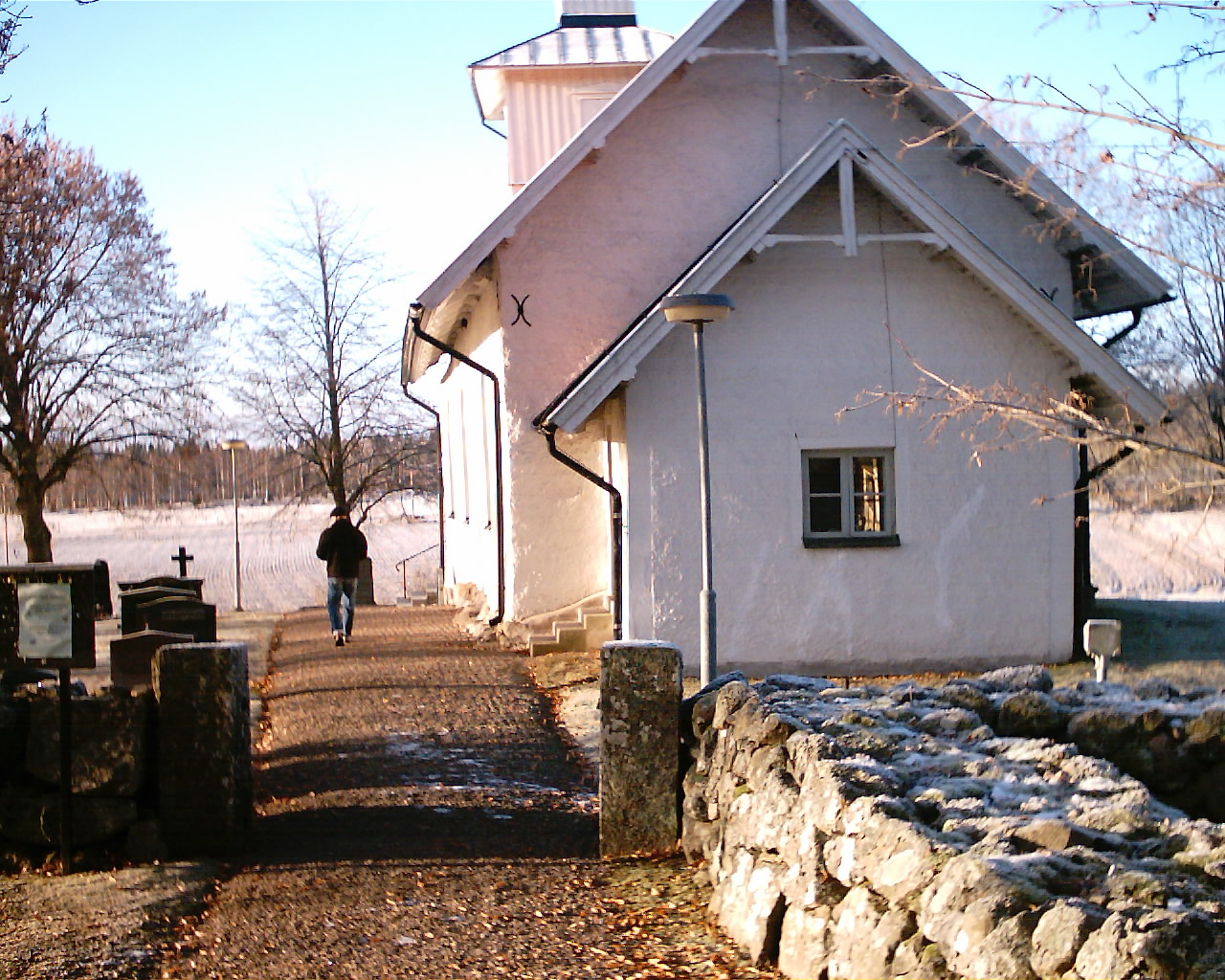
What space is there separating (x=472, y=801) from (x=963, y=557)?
23.8 feet

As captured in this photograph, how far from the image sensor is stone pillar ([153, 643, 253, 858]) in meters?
7.84

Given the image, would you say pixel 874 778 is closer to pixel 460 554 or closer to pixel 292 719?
pixel 292 719

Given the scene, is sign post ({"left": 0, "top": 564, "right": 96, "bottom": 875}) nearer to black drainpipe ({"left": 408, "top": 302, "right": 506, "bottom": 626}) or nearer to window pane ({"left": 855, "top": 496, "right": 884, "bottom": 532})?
window pane ({"left": 855, "top": 496, "right": 884, "bottom": 532})

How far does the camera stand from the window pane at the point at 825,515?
14.6m

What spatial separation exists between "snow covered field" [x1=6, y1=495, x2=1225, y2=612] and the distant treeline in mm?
865

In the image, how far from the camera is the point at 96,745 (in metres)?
7.85

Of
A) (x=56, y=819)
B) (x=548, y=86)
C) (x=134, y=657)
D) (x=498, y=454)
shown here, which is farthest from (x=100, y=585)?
(x=548, y=86)

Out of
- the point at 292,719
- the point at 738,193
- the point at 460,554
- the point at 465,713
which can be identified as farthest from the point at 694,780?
the point at 460,554

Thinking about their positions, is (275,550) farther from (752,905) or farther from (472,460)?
(752,905)

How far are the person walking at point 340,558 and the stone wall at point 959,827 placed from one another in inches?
416

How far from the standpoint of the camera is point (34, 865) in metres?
7.79

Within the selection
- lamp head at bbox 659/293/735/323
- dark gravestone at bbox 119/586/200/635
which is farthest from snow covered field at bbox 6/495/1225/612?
dark gravestone at bbox 119/586/200/635

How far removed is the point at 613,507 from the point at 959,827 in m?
9.53

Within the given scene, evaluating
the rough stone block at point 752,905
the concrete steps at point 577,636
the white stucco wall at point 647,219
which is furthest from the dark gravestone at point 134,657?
the rough stone block at point 752,905
